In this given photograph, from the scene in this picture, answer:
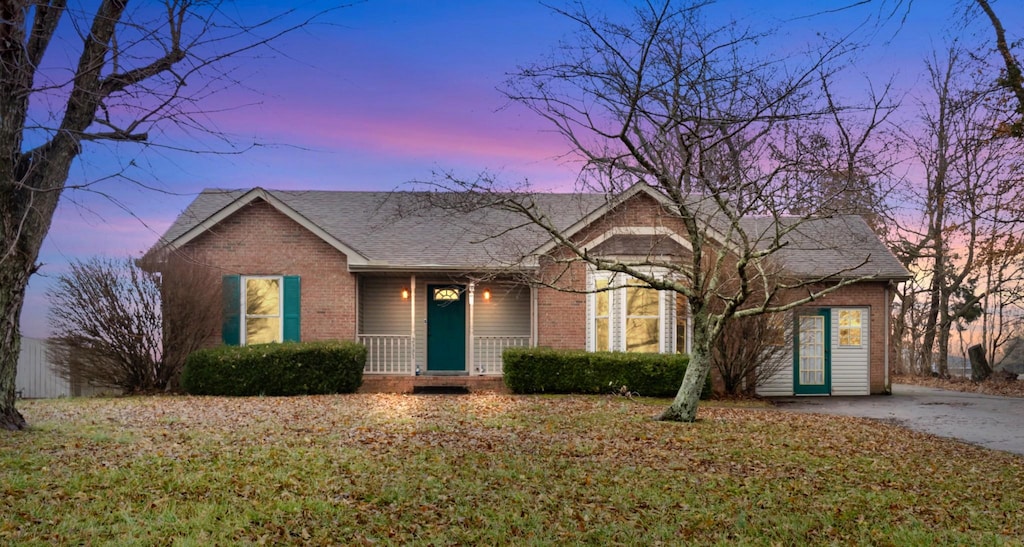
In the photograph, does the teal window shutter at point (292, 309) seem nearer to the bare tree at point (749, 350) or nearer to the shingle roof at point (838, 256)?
the bare tree at point (749, 350)

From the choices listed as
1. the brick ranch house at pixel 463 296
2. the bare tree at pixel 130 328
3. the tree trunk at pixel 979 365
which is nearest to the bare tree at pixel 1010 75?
the brick ranch house at pixel 463 296

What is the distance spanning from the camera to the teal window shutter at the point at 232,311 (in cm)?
1914

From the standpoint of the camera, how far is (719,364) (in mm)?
18750

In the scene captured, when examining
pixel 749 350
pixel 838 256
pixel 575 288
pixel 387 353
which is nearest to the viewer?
pixel 749 350

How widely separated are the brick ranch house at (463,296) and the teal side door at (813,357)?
4cm

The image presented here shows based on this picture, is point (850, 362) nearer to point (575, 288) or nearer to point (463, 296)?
point (575, 288)

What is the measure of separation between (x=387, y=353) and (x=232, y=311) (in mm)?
4091

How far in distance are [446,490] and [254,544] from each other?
2.17m

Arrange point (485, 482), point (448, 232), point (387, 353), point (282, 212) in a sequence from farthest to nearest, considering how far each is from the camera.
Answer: point (448, 232) < point (387, 353) < point (282, 212) < point (485, 482)

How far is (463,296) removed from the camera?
21781mm

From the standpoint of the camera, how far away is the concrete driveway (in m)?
13.8

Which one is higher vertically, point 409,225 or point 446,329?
point 409,225

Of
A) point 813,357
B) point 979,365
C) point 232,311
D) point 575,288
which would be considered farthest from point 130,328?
point 979,365

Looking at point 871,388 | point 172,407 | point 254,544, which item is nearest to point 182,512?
point 254,544
